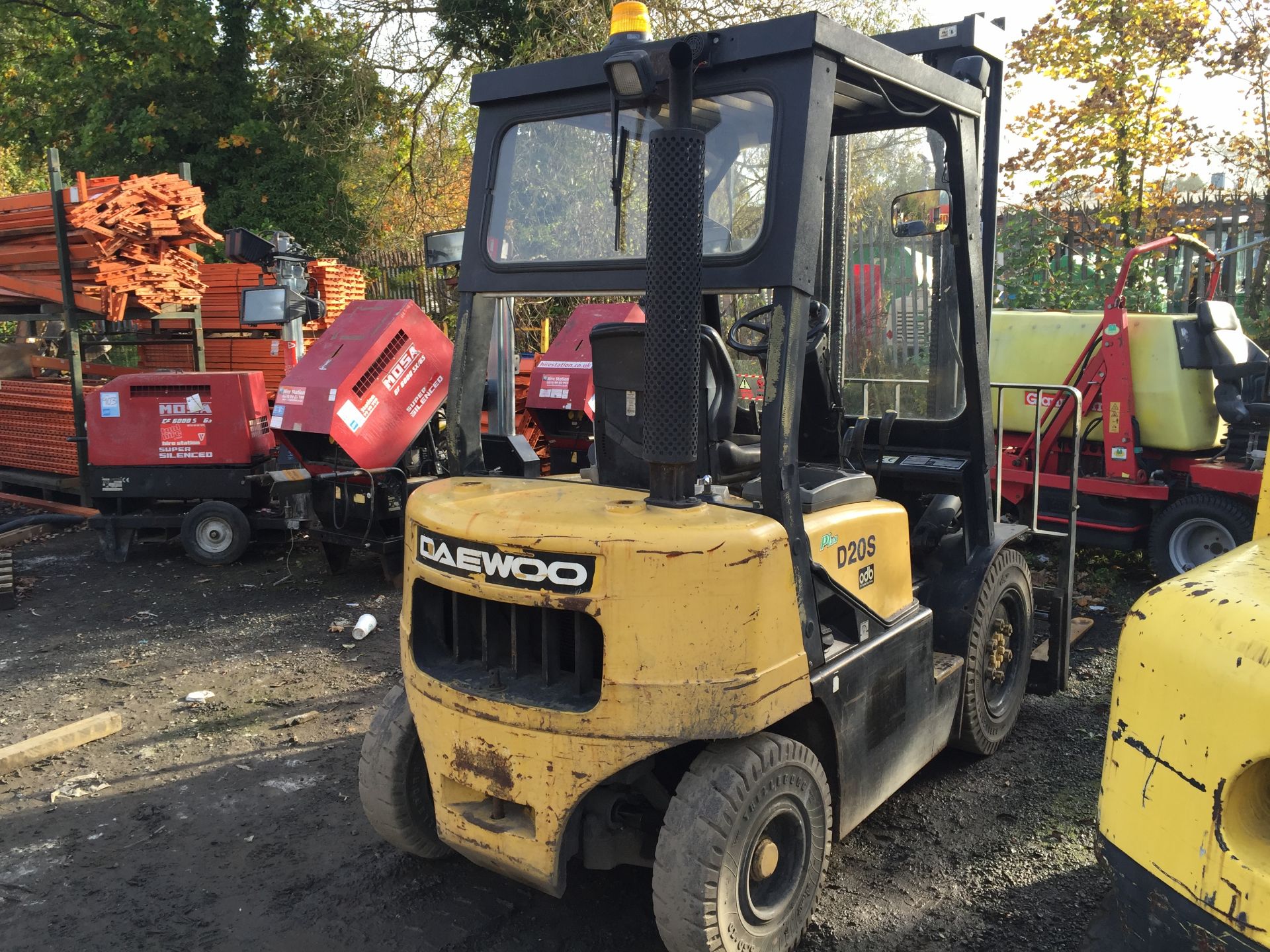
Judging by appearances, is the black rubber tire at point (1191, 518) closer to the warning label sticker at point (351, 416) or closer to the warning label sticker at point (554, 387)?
the warning label sticker at point (554, 387)

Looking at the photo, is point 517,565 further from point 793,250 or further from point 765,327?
point 765,327

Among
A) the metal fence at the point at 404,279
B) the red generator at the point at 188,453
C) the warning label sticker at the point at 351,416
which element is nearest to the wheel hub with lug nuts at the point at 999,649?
the warning label sticker at the point at 351,416

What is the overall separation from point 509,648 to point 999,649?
2355 millimetres

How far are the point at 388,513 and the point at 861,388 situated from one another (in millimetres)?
3969

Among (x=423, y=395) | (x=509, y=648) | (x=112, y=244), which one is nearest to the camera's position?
(x=509, y=648)

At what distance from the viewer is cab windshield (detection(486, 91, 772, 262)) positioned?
3043 millimetres

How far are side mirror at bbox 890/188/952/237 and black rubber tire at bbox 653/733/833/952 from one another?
79.3 inches

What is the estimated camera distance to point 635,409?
315 centimetres

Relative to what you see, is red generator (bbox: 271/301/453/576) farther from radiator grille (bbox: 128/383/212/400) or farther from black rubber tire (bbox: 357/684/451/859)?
black rubber tire (bbox: 357/684/451/859)

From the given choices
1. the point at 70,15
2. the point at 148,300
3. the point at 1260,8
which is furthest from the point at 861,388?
the point at 70,15

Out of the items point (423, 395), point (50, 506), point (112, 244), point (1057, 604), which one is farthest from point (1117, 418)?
point (50, 506)

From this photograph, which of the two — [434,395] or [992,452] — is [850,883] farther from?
[434,395]

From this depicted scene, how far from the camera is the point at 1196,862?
5.57ft

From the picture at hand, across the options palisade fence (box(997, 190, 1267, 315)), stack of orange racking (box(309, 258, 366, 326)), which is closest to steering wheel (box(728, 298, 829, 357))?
palisade fence (box(997, 190, 1267, 315))
